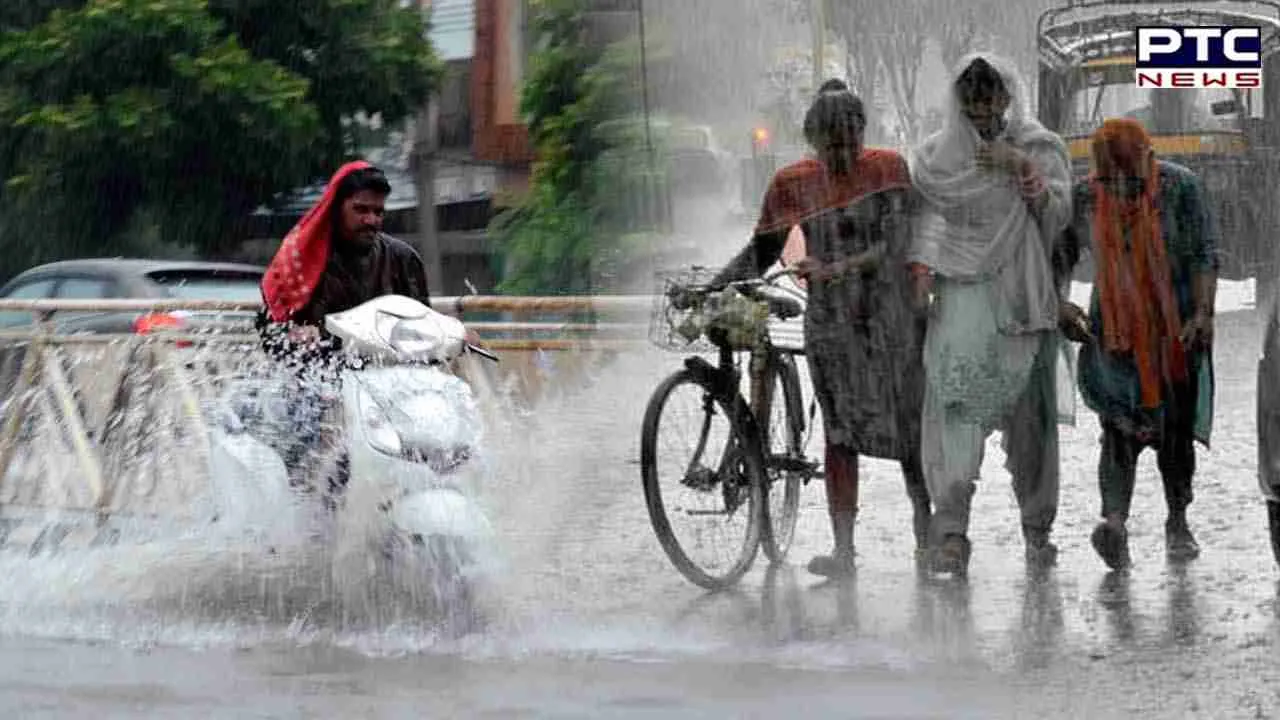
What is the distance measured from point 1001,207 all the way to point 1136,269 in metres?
0.48

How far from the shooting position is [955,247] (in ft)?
24.3

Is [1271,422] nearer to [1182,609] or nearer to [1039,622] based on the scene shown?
[1182,609]

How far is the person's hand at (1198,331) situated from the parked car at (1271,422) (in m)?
0.24

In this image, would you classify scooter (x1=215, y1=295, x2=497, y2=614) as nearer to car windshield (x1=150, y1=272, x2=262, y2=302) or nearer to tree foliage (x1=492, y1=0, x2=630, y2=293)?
car windshield (x1=150, y1=272, x2=262, y2=302)

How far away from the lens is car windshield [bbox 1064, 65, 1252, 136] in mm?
8250

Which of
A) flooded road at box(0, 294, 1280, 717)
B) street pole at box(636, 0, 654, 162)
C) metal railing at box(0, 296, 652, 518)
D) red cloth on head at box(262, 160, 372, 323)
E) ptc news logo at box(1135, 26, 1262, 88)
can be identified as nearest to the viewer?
flooded road at box(0, 294, 1280, 717)

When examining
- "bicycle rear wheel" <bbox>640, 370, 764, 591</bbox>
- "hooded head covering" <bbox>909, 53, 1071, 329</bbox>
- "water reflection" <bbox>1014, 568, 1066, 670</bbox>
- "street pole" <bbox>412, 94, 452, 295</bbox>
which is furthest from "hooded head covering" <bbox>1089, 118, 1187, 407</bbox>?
"street pole" <bbox>412, 94, 452, 295</bbox>

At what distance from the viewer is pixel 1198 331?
747 cm

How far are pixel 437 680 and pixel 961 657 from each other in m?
1.38

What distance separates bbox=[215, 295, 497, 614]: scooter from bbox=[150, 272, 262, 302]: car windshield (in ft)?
17.8

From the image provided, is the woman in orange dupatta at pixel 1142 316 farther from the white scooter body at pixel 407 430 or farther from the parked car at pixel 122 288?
the parked car at pixel 122 288

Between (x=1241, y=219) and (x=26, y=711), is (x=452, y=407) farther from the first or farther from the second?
(x=1241, y=219)

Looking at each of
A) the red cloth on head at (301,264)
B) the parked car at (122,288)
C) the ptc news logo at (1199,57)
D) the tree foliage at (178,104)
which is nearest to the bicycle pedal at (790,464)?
the red cloth on head at (301,264)

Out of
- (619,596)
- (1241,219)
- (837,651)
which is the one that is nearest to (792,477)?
(619,596)
